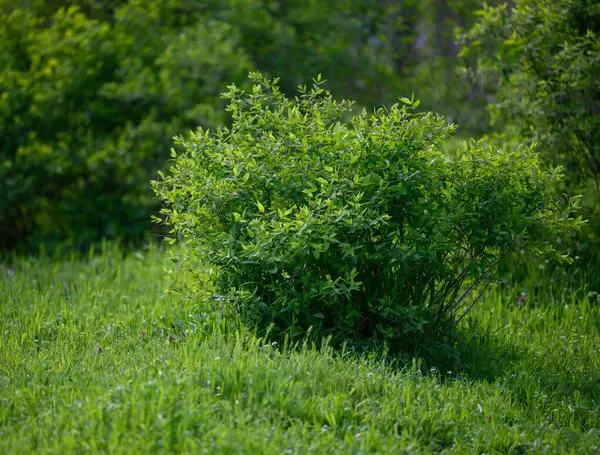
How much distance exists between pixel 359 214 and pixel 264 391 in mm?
1125

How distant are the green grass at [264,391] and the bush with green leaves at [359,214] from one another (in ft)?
0.97

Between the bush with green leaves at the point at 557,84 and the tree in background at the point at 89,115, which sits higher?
the bush with green leaves at the point at 557,84

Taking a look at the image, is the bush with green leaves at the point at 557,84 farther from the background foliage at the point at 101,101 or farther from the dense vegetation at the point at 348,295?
the background foliage at the point at 101,101

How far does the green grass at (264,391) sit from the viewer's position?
10.1 ft

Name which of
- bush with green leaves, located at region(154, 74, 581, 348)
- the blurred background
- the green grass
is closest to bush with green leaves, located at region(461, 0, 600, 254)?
the blurred background

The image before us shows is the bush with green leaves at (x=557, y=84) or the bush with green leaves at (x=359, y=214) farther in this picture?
the bush with green leaves at (x=557, y=84)

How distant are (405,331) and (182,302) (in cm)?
166

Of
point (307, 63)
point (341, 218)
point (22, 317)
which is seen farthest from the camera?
point (307, 63)

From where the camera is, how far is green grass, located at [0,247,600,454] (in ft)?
10.1

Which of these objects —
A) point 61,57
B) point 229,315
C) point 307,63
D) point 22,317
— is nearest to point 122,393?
point 229,315

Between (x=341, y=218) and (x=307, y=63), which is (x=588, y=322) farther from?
(x=307, y=63)

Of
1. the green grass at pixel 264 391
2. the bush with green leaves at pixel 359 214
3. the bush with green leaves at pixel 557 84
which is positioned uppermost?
the bush with green leaves at pixel 557 84

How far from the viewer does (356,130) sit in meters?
4.25

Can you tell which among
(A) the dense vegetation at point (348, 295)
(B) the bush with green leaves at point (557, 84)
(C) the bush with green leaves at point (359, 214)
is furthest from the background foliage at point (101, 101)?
(C) the bush with green leaves at point (359, 214)
